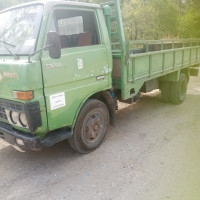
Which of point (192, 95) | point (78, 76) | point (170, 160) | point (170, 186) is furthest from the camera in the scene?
point (192, 95)

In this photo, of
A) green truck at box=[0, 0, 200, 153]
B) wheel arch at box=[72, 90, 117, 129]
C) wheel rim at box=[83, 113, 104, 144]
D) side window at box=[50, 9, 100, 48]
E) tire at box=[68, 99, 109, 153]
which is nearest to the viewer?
green truck at box=[0, 0, 200, 153]

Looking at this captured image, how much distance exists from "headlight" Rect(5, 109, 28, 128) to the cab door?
0.30 metres

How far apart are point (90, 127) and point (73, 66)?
1.06 metres

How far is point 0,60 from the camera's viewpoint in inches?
115

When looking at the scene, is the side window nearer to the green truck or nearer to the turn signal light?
the green truck

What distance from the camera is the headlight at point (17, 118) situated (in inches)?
110

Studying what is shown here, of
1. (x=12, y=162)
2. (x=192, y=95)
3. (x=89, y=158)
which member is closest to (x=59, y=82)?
(x=89, y=158)

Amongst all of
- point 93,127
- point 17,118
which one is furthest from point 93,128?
point 17,118

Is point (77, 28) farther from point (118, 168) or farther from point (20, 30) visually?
point (118, 168)

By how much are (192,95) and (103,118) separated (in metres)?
4.33

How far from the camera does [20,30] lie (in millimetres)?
2984

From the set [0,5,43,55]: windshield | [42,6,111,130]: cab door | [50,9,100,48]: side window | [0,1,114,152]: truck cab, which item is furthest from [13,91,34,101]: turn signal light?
[50,9,100,48]: side window

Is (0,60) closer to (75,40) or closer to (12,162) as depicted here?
(75,40)

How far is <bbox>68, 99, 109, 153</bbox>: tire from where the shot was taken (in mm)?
A: 3375
